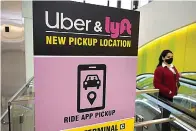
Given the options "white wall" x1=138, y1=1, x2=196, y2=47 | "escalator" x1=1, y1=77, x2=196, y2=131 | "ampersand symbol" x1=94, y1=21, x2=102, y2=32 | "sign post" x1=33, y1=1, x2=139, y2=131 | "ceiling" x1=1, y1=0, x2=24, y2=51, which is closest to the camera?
"sign post" x1=33, y1=1, x2=139, y2=131

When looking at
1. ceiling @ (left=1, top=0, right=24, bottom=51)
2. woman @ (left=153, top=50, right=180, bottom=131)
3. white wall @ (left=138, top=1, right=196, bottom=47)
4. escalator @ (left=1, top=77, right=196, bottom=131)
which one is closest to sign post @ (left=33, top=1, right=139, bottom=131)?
escalator @ (left=1, top=77, right=196, bottom=131)

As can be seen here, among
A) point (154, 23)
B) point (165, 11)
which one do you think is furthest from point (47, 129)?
point (154, 23)

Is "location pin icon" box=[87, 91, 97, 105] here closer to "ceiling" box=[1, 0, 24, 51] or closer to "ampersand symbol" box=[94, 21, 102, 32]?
"ampersand symbol" box=[94, 21, 102, 32]

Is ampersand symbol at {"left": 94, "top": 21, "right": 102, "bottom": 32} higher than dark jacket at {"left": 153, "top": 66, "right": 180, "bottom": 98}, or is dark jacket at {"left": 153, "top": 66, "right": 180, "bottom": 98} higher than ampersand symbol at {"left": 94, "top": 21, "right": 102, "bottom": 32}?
ampersand symbol at {"left": 94, "top": 21, "right": 102, "bottom": 32}

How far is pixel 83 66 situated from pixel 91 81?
11cm

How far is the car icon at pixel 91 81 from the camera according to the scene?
113 cm

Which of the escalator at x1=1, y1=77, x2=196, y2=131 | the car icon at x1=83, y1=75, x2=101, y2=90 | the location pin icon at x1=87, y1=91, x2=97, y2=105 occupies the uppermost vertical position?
the car icon at x1=83, y1=75, x2=101, y2=90

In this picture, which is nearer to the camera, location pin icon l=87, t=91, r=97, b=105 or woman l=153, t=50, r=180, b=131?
location pin icon l=87, t=91, r=97, b=105

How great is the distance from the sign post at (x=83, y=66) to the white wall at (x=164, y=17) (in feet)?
9.15

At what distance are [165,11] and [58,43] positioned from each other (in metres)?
3.83

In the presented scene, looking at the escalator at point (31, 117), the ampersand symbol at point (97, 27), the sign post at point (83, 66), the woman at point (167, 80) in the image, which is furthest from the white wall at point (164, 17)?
the ampersand symbol at point (97, 27)

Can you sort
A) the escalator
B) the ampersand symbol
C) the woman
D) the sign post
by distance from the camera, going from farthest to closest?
the woman → the escalator → the ampersand symbol → the sign post

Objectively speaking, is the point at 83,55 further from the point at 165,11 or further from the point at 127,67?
the point at 165,11

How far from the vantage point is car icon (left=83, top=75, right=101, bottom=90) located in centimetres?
113
